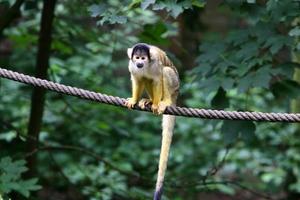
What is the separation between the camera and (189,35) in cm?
803

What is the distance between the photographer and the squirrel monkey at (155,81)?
3482 mm

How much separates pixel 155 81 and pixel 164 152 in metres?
0.42

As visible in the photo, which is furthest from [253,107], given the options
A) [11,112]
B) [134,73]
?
[134,73]

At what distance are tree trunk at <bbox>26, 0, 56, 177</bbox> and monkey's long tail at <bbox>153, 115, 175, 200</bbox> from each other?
137 centimetres

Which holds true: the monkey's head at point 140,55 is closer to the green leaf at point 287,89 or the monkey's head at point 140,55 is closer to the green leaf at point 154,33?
the green leaf at point 154,33

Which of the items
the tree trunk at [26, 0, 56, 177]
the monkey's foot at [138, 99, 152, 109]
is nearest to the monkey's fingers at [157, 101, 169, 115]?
the monkey's foot at [138, 99, 152, 109]

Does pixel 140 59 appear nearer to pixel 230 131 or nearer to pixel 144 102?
pixel 144 102

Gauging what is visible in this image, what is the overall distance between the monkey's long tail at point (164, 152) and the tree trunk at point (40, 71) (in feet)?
4.49

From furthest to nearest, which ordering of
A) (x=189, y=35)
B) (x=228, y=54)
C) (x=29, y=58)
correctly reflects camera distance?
(x=189, y=35), (x=29, y=58), (x=228, y=54)

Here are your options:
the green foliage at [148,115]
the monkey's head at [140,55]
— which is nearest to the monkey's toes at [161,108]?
the monkey's head at [140,55]

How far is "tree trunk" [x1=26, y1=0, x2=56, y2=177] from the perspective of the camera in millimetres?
4828

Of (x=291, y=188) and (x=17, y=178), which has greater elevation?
(x=17, y=178)

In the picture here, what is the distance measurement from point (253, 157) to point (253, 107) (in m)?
0.66

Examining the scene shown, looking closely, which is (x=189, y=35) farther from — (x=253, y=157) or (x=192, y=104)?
(x=253, y=157)
